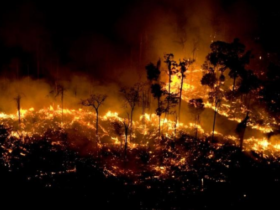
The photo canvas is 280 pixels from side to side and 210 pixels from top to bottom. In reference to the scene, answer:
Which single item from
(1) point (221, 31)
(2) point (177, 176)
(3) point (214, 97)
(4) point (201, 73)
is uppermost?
(1) point (221, 31)

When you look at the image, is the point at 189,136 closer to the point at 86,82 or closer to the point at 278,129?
the point at 278,129

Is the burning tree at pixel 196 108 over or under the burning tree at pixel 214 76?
under

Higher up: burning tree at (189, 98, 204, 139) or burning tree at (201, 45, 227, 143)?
burning tree at (201, 45, 227, 143)

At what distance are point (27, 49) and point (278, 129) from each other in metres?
35.5

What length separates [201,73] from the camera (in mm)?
42375

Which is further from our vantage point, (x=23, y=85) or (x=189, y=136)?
(x=23, y=85)

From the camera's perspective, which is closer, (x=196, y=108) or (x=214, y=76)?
(x=196, y=108)

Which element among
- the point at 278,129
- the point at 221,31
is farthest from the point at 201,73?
the point at 278,129

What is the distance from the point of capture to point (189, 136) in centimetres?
Result: 2880

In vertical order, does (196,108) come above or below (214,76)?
below

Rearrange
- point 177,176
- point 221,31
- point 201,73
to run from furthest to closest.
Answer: point 221,31 < point 201,73 < point 177,176

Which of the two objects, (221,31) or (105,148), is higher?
(221,31)

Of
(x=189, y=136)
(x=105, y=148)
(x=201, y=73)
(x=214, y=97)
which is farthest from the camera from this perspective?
(x=201, y=73)

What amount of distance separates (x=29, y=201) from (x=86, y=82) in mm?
25439
